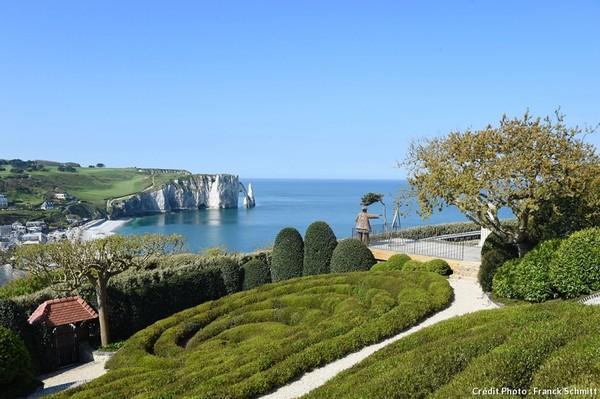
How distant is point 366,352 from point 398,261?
11.7 metres

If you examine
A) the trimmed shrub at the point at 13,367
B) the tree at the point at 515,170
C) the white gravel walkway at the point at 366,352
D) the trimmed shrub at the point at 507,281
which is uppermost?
the tree at the point at 515,170

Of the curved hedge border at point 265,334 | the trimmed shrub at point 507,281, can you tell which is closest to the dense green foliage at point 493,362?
the curved hedge border at point 265,334

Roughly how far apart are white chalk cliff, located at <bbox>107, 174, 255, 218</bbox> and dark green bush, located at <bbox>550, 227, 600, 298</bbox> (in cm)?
14434

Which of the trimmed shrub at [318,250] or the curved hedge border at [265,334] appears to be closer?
the curved hedge border at [265,334]

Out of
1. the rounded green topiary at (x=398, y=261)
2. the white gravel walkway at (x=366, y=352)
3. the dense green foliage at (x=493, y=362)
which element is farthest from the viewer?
the rounded green topiary at (x=398, y=261)

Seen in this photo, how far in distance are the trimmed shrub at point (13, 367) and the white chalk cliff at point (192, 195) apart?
13744cm

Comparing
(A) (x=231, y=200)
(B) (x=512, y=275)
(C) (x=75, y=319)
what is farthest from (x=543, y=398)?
(A) (x=231, y=200)

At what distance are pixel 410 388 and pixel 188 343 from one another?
40.8 ft

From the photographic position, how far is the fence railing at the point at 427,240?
2810 centimetres

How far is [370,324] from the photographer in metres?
14.5

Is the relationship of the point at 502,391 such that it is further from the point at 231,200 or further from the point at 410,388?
the point at 231,200

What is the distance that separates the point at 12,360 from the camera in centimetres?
1484

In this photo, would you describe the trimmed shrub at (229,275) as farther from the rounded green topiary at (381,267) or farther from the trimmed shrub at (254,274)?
the rounded green topiary at (381,267)

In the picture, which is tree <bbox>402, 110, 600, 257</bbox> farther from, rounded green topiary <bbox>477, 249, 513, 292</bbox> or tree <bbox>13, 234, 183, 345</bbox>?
tree <bbox>13, 234, 183, 345</bbox>
